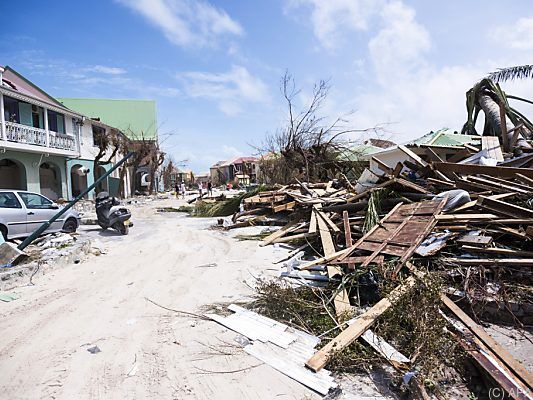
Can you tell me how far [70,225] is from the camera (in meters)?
9.65

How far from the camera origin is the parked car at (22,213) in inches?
299

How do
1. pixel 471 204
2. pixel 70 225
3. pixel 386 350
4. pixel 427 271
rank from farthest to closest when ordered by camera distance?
1. pixel 70 225
2. pixel 471 204
3. pixel 427 271
4. pixel 386 350

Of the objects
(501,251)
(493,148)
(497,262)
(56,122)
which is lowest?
(497,262)

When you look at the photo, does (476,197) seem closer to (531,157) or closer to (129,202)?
(531,157)

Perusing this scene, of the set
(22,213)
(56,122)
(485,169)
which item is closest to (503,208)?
(485,169)

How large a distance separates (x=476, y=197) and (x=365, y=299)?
318cm

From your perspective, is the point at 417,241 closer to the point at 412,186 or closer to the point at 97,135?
the point at 412,186

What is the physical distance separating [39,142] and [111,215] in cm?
1061

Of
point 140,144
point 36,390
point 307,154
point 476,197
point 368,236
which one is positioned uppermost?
point 140,144

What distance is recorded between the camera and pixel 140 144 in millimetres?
28234

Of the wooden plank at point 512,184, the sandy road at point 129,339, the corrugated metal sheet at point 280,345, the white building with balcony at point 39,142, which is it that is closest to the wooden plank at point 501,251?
the wooden plank at point 512,184

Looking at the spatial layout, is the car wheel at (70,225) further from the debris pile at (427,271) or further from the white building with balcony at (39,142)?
the white building with balcony at (39,142)

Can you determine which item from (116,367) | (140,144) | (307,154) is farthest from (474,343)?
(140,144)

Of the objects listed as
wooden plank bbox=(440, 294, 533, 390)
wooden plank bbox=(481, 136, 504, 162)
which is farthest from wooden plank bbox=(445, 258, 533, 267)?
wooden plank bbox=(481, 136, 504, 162)
